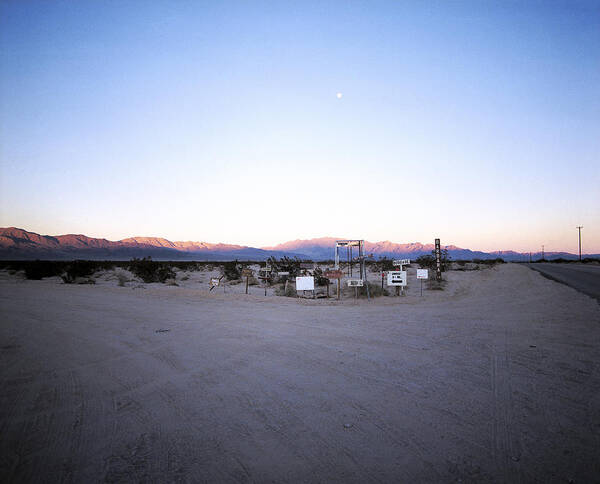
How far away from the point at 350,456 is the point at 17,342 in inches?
290

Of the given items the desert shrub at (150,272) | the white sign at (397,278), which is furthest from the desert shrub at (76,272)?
the white sign at (397,278)

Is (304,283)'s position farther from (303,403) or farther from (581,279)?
(581,279)

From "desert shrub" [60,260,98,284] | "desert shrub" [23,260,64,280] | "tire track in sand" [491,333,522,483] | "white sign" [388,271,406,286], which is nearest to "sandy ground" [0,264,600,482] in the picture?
"tire track in sand" [491,333,522,483]

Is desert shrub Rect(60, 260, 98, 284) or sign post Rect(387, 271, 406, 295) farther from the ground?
sign post Rect(387, 271, 406, 295)

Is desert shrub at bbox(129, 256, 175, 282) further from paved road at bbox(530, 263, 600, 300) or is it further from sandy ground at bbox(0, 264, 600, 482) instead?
paved road at bbox(530, 263, 600, 300)

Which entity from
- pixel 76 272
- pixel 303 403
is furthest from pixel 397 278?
pixel 76 272

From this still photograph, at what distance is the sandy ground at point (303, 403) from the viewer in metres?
2.64

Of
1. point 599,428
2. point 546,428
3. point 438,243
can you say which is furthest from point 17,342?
point 438,243

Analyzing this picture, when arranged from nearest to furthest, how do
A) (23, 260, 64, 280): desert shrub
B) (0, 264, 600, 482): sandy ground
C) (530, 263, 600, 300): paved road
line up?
(0, 264, 600, 482): sandy ground
(530, 263, 600, 300): paved road
(23, 260, 64, 280): desert shrub

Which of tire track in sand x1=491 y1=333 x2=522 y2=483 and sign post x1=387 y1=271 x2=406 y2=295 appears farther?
sign post x1=387 y1=271 x2=406 y2=295

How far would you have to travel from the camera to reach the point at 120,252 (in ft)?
454

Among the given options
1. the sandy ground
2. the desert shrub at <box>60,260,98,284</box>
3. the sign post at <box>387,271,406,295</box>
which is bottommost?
the sandy ground

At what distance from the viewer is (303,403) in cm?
372

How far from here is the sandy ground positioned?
2645 millimetres
